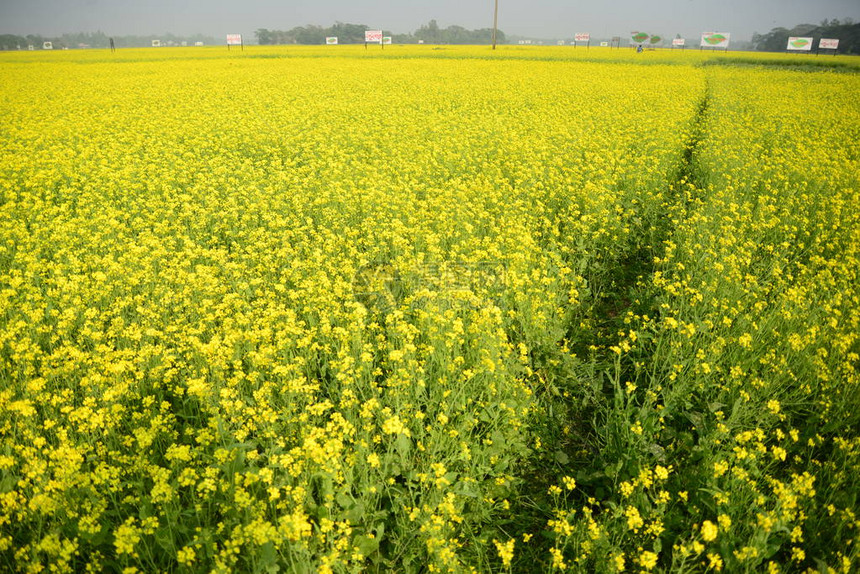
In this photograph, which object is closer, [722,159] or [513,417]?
[513,417]

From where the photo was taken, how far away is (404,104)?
57.7ft

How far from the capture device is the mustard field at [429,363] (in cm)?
281

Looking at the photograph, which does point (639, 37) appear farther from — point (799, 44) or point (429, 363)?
point (429, 363)

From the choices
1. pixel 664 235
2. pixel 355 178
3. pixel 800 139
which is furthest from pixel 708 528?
pixel 800 139

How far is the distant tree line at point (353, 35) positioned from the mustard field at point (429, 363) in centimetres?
11643

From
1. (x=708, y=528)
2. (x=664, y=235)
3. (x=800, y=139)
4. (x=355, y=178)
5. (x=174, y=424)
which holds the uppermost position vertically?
(x=800, y=139)

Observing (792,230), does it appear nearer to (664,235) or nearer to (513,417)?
(664,235)

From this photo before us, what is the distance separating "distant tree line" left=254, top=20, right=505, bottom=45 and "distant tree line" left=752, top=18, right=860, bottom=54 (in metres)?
77.1

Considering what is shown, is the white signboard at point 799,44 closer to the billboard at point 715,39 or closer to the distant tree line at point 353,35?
the billboard at point 715,39

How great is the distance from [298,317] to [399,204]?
3321 mm

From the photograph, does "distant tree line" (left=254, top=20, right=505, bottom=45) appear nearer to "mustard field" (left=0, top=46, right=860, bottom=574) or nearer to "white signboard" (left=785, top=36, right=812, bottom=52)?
"white signboard" (left=785, top=36, right=812, bottom=52)

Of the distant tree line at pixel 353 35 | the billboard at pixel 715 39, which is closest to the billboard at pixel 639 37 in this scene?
the billboard at pixel 715 39

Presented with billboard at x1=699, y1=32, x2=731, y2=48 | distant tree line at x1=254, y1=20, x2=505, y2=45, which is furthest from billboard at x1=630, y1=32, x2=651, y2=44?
distant tree line at x1=254, y1=20, x2=505, y2=45

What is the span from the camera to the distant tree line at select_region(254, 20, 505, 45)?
12394 centimetres
